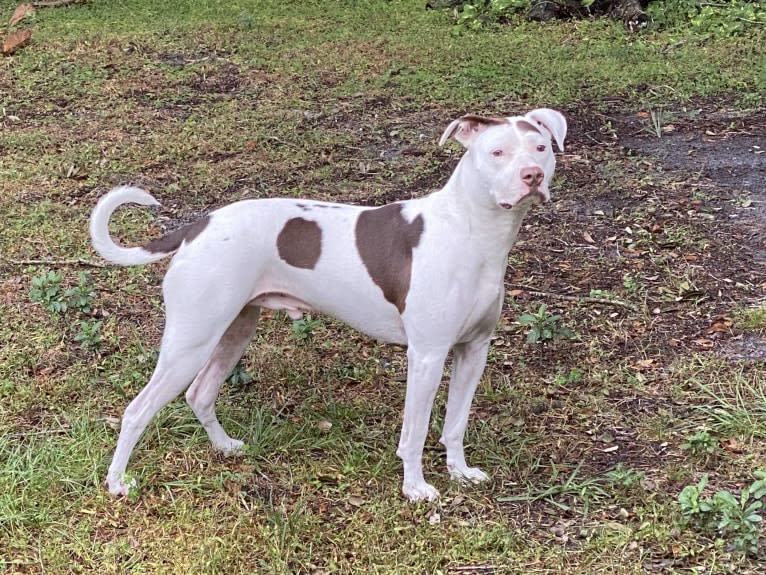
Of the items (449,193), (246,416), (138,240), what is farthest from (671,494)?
(138,240)

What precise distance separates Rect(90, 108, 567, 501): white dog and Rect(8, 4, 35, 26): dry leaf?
28.6ft

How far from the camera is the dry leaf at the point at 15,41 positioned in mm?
9750

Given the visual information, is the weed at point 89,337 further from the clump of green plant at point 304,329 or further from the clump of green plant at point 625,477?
the clump of green plant at point 625,477

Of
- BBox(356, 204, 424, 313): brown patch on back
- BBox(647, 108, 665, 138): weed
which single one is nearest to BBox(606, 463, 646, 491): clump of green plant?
BBox(356, 204, 424, 313): brown patch on back

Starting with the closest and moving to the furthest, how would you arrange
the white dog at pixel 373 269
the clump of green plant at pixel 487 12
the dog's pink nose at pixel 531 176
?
the dog's pink nose at pixel 531 176 < the white dog at pixel 373 269 < the clump of green plant at pixel 487 12

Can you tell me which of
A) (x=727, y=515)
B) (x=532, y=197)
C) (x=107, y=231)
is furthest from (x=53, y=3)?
(x=727, y=515)

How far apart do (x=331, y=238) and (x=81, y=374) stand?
1684 mm

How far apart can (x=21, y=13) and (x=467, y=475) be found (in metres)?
9.81

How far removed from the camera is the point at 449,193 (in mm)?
3309

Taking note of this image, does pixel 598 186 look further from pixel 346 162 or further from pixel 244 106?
pixel 244 106

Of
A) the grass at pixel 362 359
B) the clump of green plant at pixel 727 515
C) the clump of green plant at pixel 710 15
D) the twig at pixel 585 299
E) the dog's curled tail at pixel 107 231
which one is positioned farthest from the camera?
the clump of green plant at pixel 710 15

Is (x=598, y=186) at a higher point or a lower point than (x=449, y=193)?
lower

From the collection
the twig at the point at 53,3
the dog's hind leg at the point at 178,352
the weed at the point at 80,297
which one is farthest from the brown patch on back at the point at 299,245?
the twig at the point at 53,3

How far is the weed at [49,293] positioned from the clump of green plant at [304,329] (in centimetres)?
123
